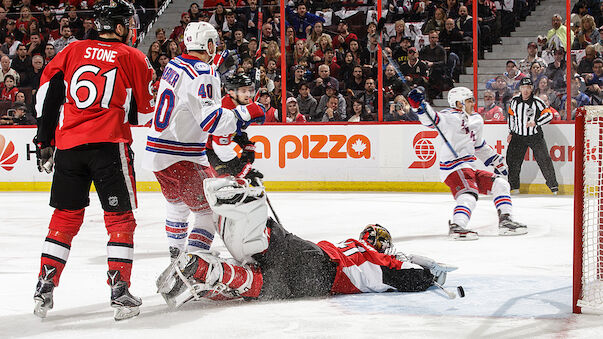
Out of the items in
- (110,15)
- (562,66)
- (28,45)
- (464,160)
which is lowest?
(464,160)

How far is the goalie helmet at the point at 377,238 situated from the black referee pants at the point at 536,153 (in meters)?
5.08

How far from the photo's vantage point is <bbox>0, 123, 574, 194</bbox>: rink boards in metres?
8.98

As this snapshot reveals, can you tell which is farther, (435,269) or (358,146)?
(358,146)

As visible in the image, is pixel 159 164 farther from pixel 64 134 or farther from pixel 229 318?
pixel 229 318

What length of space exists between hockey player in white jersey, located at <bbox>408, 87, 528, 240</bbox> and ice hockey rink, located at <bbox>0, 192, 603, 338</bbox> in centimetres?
19

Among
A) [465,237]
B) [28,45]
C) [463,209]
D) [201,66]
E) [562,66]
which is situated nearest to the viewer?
[201,66]

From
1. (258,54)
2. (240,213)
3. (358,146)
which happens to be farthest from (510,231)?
(258,54)

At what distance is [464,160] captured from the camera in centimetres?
592

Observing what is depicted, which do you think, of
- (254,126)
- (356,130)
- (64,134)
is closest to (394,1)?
(356,130)

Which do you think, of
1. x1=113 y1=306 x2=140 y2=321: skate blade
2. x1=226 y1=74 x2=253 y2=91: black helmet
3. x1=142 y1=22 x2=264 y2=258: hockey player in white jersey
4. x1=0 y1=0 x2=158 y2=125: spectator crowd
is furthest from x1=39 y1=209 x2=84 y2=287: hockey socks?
x1=0 y1=0 x2=158 y2=125: spectator crowd

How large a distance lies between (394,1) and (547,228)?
12.7 feet

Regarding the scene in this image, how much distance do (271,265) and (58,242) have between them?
0.92 metres

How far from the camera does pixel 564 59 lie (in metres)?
8.59

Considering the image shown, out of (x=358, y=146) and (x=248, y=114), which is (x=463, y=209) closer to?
(x=248, y=114)
